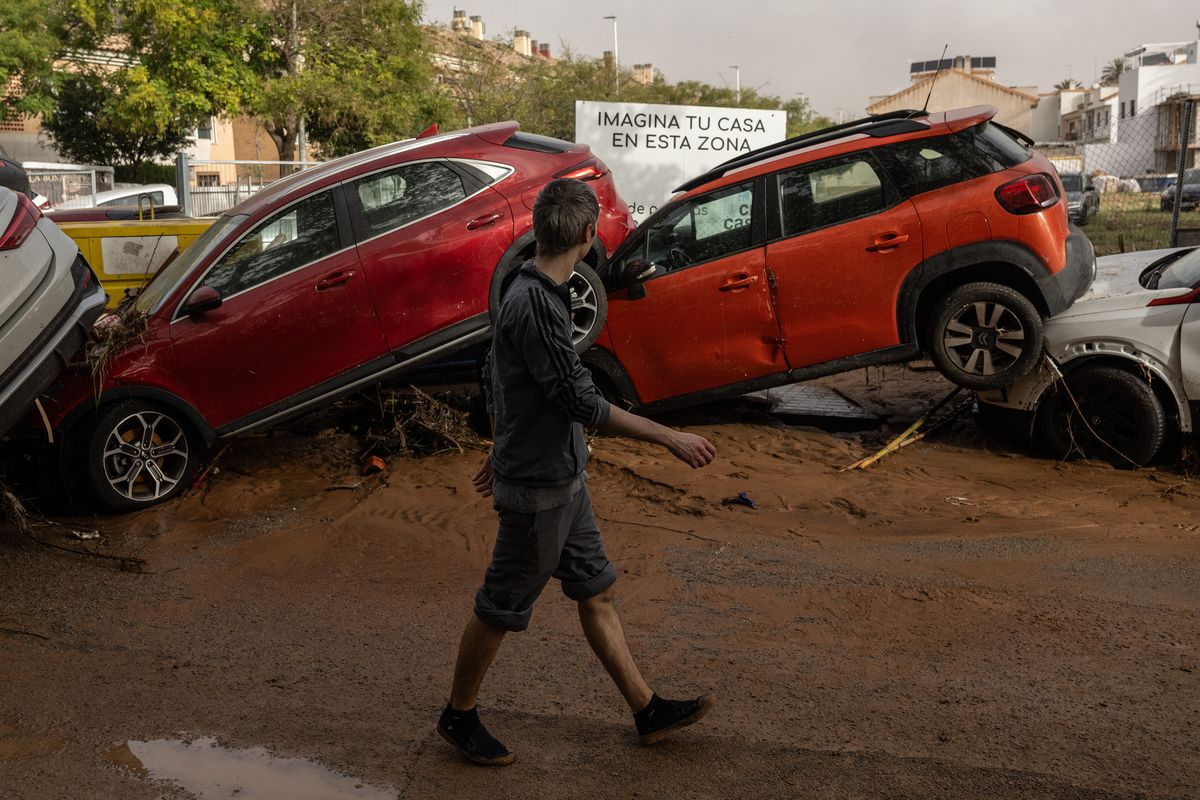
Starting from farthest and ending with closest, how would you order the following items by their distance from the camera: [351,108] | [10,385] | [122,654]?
[351,108] < [10,385] < [122,654]

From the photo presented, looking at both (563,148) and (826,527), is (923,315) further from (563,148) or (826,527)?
(563,148)

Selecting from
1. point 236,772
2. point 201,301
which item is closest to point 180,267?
point 201,301

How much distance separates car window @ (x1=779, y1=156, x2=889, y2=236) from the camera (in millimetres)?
7773

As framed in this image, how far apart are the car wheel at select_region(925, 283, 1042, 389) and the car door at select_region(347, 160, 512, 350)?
294 centimetres

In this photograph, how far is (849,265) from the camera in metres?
7.71

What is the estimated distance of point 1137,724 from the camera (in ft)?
12.9

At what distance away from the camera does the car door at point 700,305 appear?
800cm

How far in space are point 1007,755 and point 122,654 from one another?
143 inches

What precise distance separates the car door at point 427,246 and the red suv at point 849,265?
3.30 ft

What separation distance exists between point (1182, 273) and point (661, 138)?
25.2 feet

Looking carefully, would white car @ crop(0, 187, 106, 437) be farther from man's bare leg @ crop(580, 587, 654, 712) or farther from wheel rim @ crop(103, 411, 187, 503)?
man's bare leg @ crop(580, 587, 654, 712)

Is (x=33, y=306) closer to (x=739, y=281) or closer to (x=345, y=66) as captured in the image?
(x=739, y=281)

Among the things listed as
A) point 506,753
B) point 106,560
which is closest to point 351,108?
point 106,560

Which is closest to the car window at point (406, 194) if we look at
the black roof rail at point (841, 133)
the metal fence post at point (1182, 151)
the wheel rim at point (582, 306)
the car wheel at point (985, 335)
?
the wheel rim at point (582, 306)
